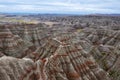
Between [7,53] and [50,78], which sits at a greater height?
[50,78]

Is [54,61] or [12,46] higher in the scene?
[54,61]

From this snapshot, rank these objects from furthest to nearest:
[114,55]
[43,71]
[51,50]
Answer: [114,55] < [51,50] < [43,71]

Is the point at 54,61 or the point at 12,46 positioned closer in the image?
the point at 54,61

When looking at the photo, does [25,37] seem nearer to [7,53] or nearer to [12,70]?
[7,53]

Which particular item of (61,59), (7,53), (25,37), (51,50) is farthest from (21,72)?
Result: (25,37)

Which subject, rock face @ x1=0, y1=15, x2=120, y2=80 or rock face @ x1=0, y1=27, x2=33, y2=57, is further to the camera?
rock face @ x1=0, y1=27, x2=33, y2=57

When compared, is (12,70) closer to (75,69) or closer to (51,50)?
(75,69)

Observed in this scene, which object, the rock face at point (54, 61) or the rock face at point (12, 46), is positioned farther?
the rock face at point (12, 46)

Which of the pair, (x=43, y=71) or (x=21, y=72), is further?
(x=43, y=71)

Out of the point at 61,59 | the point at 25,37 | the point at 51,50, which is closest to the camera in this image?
the point at 61,59

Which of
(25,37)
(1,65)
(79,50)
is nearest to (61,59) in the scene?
(79,50)
